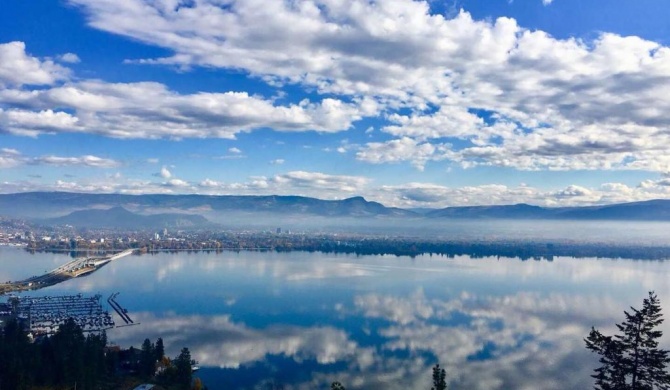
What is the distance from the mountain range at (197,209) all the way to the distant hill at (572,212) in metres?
0.25

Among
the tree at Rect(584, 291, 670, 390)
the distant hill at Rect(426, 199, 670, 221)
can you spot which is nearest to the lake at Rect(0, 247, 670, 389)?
the tree at Rect(584, 291, 670, 390)

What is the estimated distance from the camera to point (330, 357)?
1512 cm

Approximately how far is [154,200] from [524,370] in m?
157

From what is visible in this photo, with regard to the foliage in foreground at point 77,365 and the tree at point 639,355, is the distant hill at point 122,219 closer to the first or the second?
the foliage in foreground at point 77,365

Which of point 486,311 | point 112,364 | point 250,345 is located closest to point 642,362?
point 112,364

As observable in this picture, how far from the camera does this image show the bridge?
93.0 feet

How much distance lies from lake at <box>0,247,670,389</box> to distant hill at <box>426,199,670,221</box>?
65048 millimetres

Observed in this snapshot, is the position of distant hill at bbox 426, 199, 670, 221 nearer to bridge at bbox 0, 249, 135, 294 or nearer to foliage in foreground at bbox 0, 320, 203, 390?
bridge at bbox 0, 249, 135, 294

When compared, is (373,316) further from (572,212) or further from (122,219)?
(122,219)

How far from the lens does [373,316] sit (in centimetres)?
2123

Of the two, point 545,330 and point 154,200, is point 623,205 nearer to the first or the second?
point 545,330

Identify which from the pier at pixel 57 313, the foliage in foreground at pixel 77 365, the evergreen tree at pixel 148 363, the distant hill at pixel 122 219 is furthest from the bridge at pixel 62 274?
the distant hill at pixel 122 219

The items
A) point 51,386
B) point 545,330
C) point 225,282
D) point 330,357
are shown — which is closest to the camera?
point 51,386

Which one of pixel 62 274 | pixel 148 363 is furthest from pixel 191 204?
pixel 148 363
